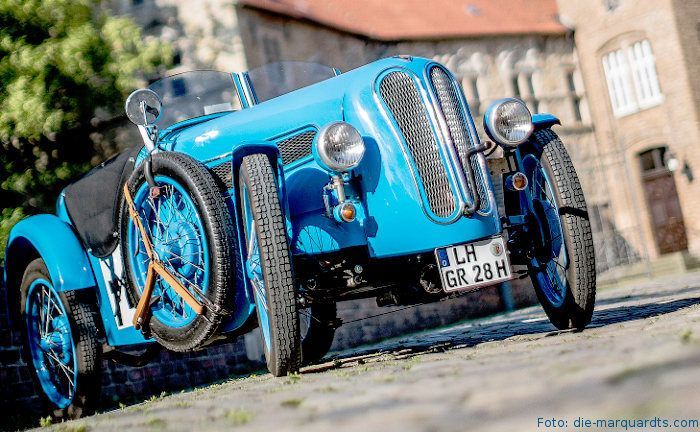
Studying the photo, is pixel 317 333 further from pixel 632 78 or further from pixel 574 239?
pixel 632 78

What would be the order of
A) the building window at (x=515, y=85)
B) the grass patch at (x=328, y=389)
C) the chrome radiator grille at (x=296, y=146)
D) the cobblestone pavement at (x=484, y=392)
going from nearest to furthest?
the cobblestone pavement at (x=484, y=392)
the grass patch at (x=328, y=389)
the chrome radiator grille at (x=296, y=146)
the building window at (x=515, y=85)

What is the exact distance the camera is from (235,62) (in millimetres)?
19844

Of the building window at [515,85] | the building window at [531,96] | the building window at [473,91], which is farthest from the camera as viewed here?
the building window at [531,96]

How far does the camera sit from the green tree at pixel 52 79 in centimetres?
1492

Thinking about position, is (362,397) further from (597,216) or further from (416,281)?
(597,216)

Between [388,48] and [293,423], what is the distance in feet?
75.9

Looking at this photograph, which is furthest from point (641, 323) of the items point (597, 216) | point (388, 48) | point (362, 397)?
point (597, 216)

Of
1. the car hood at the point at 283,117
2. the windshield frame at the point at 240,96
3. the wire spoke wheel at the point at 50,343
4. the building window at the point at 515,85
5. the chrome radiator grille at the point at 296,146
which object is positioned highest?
the building window at the point at 515,85

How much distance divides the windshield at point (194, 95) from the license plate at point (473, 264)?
230 centimetres

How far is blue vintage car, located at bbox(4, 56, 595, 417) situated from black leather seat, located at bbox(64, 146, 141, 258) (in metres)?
0.02

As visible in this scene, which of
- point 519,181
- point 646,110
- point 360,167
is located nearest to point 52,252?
point 360,167

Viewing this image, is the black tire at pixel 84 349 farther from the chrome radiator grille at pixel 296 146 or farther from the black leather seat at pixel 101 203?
the chrome radiator grille at pixel 296 146

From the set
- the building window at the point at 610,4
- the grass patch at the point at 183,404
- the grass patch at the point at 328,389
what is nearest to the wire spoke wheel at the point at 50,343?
the grass patch at the point at 183,404

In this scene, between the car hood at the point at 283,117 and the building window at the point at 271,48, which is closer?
the car hood at the point at 283,117
